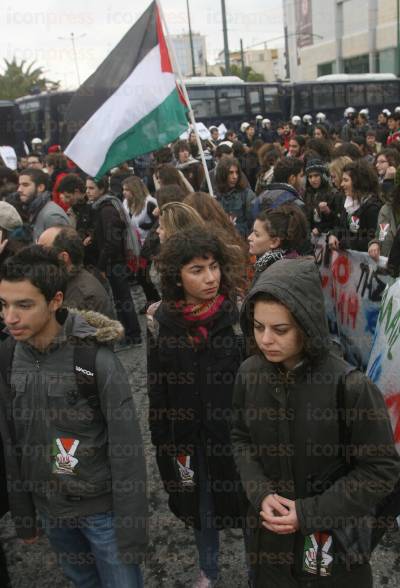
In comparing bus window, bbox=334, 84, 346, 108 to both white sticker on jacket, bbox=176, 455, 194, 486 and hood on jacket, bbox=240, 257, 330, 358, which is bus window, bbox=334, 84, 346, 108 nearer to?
white sticker on jacket, bbox=176, 455, 194, 486

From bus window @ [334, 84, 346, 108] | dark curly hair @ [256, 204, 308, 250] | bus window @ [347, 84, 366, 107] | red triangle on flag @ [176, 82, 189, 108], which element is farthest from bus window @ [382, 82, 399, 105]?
dark curly hair @ [256, 204, 308, 250]

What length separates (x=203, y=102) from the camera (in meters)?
20.0

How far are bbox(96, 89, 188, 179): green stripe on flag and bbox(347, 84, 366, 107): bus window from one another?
21.2 m

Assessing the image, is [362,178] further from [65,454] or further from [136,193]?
[65,454]

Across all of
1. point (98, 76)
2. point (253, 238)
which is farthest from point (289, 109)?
point (253, 238)

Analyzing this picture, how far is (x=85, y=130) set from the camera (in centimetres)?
496

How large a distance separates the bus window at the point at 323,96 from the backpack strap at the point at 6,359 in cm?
2330

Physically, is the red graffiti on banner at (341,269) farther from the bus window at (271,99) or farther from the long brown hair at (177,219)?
the bus window at (271,99)

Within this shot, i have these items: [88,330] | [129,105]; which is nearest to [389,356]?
[88,330]

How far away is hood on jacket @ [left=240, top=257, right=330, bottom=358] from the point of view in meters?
1.66

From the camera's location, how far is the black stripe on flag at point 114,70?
5.03 m

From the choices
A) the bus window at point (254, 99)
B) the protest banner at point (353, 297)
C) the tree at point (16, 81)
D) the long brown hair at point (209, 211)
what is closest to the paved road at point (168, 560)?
the protest banner at point (353, 297)

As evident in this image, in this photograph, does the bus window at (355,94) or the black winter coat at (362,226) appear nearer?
the black winter coat at (362,226)

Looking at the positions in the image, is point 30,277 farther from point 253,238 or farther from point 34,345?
point 253,238
